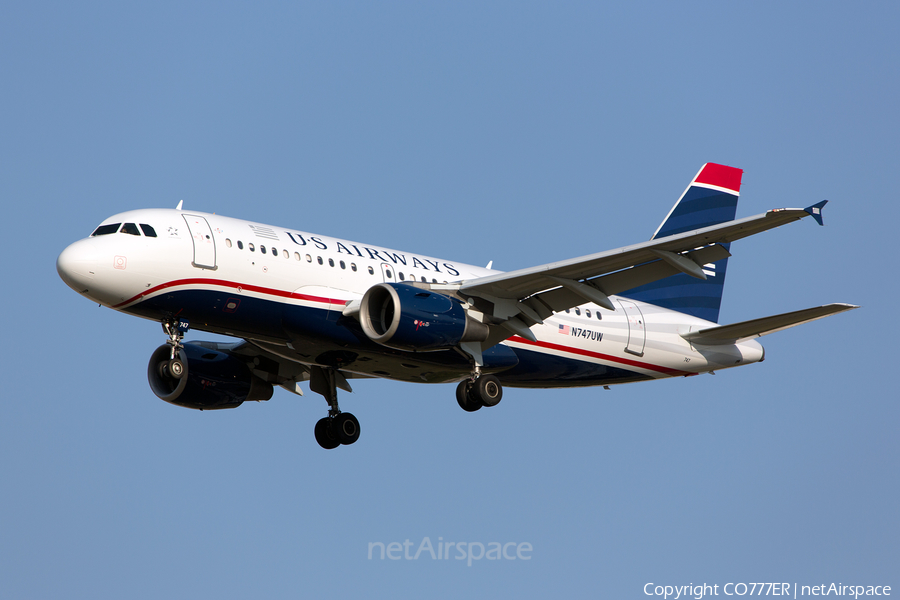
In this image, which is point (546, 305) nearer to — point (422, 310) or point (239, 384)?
point (422, 310)

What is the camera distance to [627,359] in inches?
1248

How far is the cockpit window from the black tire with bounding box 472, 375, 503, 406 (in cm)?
996

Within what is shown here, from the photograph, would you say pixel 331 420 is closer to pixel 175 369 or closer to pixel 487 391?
pixel 487 391

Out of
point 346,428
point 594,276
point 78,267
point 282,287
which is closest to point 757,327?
Answer: point 594,276

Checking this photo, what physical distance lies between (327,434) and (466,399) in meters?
5.72

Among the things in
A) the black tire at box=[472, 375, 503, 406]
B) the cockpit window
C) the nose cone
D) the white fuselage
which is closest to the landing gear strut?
the white fuselage

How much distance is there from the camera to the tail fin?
34156 mm

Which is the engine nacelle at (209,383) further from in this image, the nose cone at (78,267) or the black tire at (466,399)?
the black tire at (466,399)

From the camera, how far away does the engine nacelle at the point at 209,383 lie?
30.4m

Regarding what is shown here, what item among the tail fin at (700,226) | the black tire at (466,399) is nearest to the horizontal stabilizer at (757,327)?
the tail fin at (700,226)

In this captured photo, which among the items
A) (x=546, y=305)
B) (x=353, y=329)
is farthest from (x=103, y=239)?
(x=546, y=305)

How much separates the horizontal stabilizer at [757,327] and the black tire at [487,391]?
25.0 feet

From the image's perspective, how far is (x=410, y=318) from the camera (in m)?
25.6

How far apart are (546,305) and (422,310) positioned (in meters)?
3.93
